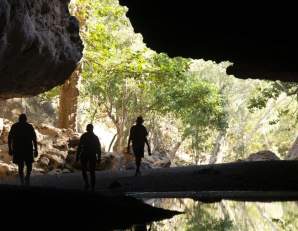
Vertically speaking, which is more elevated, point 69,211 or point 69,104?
point 69,104

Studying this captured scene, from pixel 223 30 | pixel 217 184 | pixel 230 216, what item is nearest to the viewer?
pixel 230 216

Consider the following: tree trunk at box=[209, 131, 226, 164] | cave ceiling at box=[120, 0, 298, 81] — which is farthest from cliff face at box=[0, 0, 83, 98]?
tree trunk at box=[209, 131, 226, 164]

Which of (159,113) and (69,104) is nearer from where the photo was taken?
(69,104)

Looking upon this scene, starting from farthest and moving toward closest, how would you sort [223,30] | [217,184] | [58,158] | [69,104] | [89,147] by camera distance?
1. [69,104]
2. [58,158]
3. [217,184]
4. [223,30]
5. [89,147]

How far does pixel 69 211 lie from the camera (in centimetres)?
767

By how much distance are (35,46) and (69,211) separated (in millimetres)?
8365

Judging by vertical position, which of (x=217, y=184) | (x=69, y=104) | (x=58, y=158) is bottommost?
(x=217, y=184)

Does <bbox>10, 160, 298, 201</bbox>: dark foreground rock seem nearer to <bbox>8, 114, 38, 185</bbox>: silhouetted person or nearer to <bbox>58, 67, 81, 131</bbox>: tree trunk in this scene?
<bbox>8, 114, 38, 185</bbox>: silhouetted person

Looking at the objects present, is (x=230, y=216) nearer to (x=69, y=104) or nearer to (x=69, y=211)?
(x=69, y=211)

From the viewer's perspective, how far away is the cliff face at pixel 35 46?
13141 mm

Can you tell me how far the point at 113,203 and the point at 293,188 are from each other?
233 inches

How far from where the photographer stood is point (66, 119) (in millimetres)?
26453

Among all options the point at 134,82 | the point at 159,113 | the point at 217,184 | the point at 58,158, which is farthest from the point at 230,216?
the point at 159,113

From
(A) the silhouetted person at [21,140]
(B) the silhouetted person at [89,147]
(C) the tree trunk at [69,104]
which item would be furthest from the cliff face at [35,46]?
(C) the tree trunk at [69,104]
